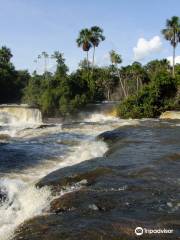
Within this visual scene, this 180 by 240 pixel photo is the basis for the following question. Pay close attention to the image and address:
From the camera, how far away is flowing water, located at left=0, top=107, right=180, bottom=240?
1140 cm

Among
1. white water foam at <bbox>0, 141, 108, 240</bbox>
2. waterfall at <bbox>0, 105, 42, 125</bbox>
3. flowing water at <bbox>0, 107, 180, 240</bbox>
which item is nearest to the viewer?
white water foam at <bbox>0, 141, 108, 240</bbox>

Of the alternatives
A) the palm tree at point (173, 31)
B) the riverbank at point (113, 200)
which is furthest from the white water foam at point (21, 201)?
the palm tree at point (173, 31)

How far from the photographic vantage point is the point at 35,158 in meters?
19.7

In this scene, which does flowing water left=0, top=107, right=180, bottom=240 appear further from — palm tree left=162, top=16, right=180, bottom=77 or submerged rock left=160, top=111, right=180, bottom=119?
palm tree left=162, top=16, right=180, bottom=77

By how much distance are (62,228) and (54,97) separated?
120ft

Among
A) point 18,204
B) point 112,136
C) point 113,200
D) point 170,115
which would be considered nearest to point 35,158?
point 112,136

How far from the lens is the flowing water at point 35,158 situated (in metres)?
11.4

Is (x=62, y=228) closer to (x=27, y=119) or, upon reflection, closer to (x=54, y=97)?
(x=27, y=119)

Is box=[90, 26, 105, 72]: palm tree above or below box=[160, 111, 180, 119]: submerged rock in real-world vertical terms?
above

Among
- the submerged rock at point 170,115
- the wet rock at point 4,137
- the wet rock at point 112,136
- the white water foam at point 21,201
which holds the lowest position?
the white water foam at point 21,201

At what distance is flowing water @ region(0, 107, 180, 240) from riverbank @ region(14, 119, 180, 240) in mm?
572

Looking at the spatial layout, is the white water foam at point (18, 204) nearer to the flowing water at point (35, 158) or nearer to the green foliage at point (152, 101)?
the flowing water at point (35, 158)

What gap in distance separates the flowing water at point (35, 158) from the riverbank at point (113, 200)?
572 mm

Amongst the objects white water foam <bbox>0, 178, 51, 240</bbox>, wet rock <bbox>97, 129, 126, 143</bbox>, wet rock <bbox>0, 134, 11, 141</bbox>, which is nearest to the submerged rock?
wet rock <bbox>97, 129, 126, 143</bbox>
